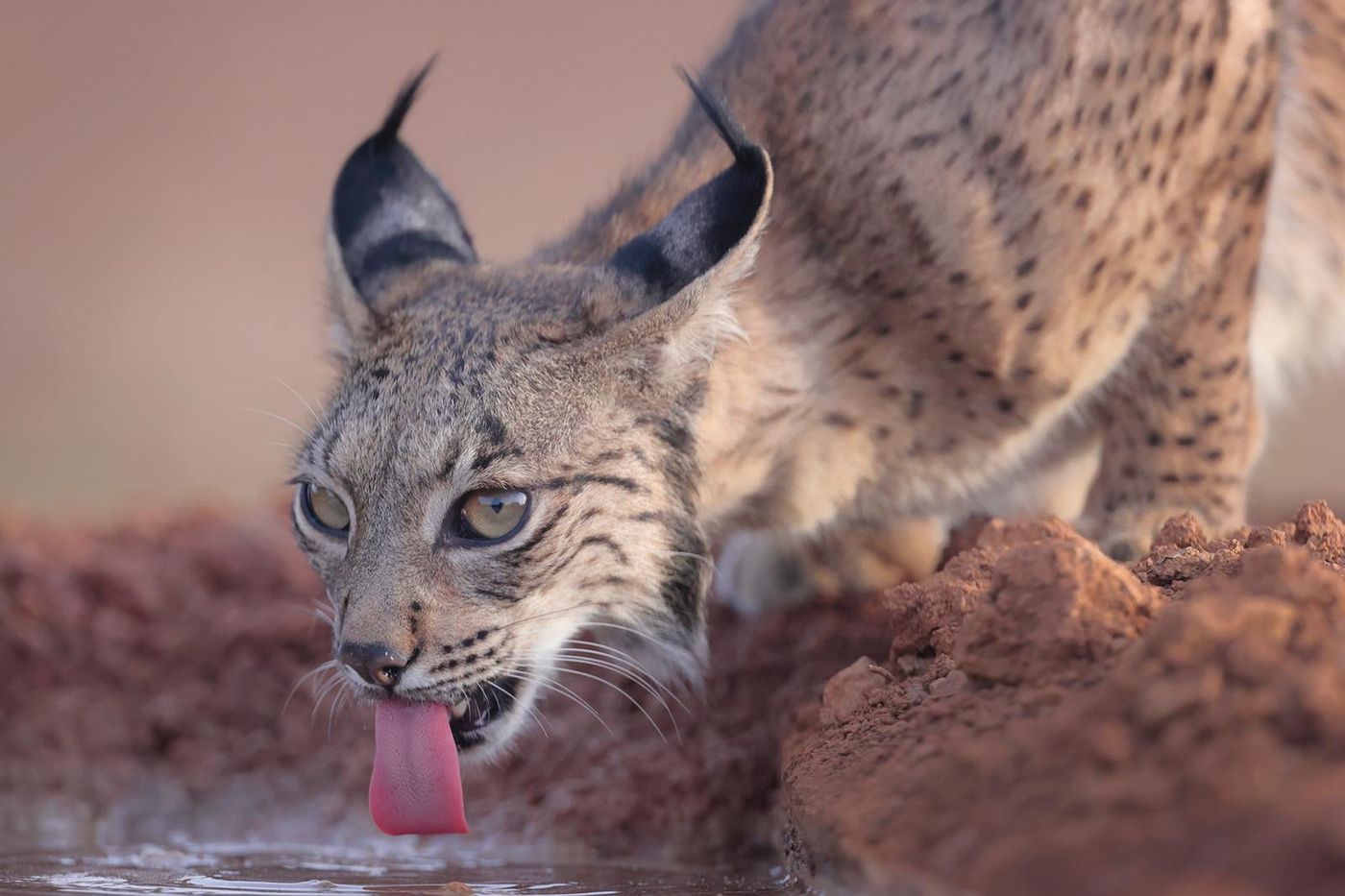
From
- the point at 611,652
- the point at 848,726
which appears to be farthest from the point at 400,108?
the point at 848,726

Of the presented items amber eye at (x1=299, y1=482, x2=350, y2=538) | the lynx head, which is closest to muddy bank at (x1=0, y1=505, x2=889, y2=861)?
the lynx head

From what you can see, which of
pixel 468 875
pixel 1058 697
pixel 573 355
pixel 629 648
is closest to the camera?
pixel 1058 697

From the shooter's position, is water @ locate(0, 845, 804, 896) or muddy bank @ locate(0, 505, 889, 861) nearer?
water @ locate(0, 845, 804, 896)

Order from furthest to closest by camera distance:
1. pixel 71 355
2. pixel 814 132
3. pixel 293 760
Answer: pixel 71 355 → pixel 293 760 → pixel 814 132

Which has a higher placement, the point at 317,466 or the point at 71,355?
the point at 71,355

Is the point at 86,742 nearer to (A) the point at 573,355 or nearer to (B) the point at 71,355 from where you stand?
(A) the point at 573,355

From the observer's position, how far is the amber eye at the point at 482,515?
3.88 meters

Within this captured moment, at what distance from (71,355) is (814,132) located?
11819 mm

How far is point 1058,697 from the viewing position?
8.30 feet

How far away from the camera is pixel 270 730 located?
5637 millimetres

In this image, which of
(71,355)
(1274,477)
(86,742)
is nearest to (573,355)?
(86,742)

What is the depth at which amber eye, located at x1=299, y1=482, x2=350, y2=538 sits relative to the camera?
4094 mm

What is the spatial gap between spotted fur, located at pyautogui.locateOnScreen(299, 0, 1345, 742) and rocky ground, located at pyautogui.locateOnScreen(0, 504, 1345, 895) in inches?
21.3

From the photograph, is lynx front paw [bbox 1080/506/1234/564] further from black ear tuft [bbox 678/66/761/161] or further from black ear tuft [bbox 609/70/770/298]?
black ear tuft [bbox 678/66/761/161]
